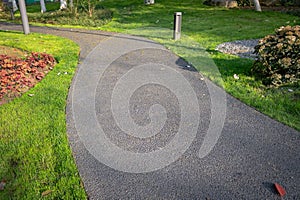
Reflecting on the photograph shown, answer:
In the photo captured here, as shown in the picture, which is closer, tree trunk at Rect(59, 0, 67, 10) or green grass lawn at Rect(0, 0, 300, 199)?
green grass lawn at Rect(0, 0, 300, 199)

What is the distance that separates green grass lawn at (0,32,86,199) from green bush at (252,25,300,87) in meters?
3.95

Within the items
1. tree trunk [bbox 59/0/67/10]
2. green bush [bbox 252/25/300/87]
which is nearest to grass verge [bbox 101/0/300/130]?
green bush [bbox 252/25/300/87]

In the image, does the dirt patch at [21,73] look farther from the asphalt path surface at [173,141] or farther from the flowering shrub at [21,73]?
the asphalt path surface at [173,141]

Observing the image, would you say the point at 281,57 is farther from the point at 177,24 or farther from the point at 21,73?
the point at 21,73

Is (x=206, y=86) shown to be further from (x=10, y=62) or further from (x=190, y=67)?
(x=10, y=62)

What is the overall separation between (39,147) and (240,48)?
21.9 ft

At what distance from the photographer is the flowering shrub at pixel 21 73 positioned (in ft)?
15.7

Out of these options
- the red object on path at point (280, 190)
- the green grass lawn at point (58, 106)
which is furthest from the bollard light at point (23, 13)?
the red object on path at point (280, 190)

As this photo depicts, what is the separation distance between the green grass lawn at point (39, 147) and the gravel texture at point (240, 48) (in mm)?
4723

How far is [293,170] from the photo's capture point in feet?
8.98

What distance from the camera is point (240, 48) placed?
25.6ft

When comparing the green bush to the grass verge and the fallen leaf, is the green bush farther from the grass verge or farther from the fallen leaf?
the fallen leaf

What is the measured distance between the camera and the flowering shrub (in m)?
4.79

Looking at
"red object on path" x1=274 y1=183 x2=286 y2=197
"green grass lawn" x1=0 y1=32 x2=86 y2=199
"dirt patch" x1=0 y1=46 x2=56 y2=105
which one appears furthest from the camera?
"dirt patch" x1=0 y1=46 x2=56 y2=105
